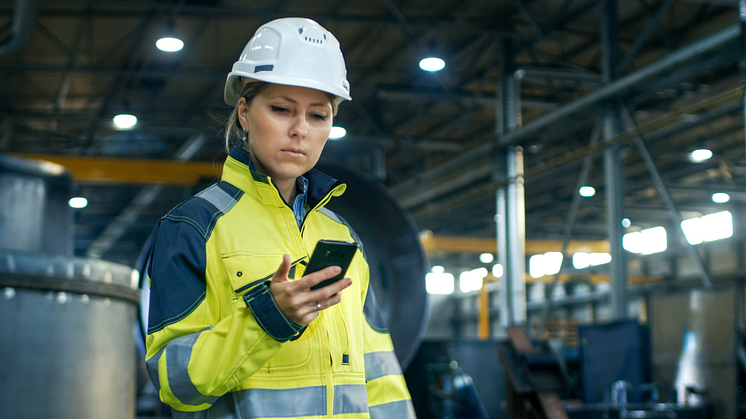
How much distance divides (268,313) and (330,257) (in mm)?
150

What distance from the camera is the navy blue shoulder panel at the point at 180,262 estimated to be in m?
1.40

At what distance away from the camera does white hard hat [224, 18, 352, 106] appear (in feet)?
5.08

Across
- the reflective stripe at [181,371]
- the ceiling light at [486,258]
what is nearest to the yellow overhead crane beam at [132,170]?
the reflective stripe at [181,371]

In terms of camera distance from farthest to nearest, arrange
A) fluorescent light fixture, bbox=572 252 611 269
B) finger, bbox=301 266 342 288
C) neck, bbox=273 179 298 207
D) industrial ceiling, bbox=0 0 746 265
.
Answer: fluorescent light fixture, bbox=572 252 611 269 → industrial ceiling, bbox=0 0 746 265 → neck, bbox=273 179 298 207 → finger, bbox=301 266 342 288

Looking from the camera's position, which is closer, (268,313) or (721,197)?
(268,313)

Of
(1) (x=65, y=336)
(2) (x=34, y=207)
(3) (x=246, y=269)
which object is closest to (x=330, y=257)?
(3) (x=246, y=269)

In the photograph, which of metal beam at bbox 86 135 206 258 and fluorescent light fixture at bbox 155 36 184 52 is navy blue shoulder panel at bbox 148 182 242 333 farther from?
metal beam at bbox 86 135 206 258

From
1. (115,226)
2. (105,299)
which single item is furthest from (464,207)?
(105,299)

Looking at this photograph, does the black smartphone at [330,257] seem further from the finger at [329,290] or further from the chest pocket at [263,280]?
the chest pocket at [263,280]

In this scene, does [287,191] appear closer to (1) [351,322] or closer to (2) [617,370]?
(1) [351,322]

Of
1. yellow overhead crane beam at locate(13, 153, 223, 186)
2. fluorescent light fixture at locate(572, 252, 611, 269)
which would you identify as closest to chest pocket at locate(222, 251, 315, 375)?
yellow overhead crane beam at locate(13, 153, 223, 186)

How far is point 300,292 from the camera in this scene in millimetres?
1270

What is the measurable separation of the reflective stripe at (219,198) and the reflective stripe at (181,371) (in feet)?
1.00

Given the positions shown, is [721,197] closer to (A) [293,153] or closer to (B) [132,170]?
(B) [132,170]
